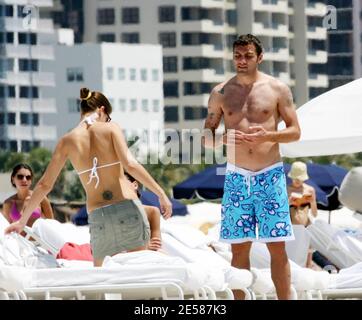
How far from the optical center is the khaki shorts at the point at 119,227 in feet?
27.0

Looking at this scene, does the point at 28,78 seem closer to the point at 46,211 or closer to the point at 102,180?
the point at 46,211

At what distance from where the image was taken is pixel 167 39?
11506 cm

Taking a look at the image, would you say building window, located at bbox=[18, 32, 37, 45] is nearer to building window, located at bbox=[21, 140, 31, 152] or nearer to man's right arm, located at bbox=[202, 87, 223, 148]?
building window, located at bbox=[21, 140, 31, 152]

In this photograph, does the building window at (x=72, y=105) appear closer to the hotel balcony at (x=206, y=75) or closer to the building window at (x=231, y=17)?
the hotel balcony at (x=206, y=75)

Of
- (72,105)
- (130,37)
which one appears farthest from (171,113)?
(72,105)

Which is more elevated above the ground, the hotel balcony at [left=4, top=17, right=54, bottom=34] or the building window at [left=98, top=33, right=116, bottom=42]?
the hotel balcony at [left=4, top=17, right=54, bottom=34]

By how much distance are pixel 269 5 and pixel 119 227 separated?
109 m

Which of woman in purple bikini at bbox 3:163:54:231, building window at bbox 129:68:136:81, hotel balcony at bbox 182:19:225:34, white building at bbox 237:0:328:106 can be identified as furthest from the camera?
white building at bbox 237:0:328:106

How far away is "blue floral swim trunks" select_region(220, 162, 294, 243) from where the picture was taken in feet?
26.0

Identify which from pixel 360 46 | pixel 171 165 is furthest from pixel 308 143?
pixel 360 46

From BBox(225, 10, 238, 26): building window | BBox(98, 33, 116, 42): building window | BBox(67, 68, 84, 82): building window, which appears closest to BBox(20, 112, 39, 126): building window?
BBox(67, 68, 84, 82): building window

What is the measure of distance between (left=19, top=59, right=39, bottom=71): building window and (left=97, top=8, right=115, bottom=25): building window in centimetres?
1031

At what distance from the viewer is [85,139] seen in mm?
8344
